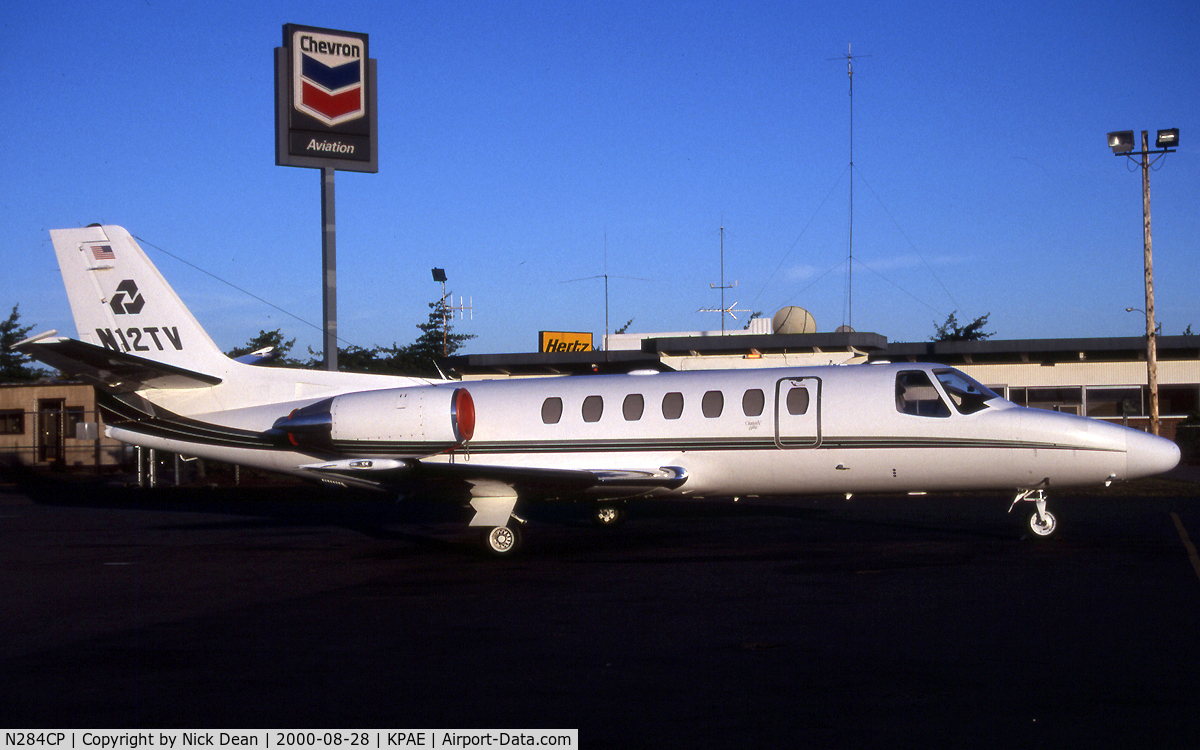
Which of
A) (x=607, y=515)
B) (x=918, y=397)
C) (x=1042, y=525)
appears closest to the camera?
(x=1042, y=525)

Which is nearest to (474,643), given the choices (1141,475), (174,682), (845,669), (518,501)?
(174,682)

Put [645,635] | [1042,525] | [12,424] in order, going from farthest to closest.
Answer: [12,424] < [1042,525] < [645,635]

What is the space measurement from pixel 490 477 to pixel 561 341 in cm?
4626

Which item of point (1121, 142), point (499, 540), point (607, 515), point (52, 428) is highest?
point (1121, 142)

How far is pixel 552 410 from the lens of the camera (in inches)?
619

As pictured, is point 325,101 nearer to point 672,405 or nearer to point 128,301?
point 128,301

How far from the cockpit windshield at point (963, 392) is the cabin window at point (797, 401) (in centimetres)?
189

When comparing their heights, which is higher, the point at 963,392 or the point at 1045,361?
the point at 1045,361

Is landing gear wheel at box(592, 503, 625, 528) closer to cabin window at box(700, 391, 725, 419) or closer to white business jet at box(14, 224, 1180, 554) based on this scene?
white business jet at box(14, 224, 1180, 554)

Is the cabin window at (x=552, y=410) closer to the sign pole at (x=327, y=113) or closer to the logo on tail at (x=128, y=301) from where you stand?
the logo on tail at (x=128, y=301)

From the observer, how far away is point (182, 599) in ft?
35.6

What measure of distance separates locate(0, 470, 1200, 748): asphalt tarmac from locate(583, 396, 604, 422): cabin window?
1.95 m
